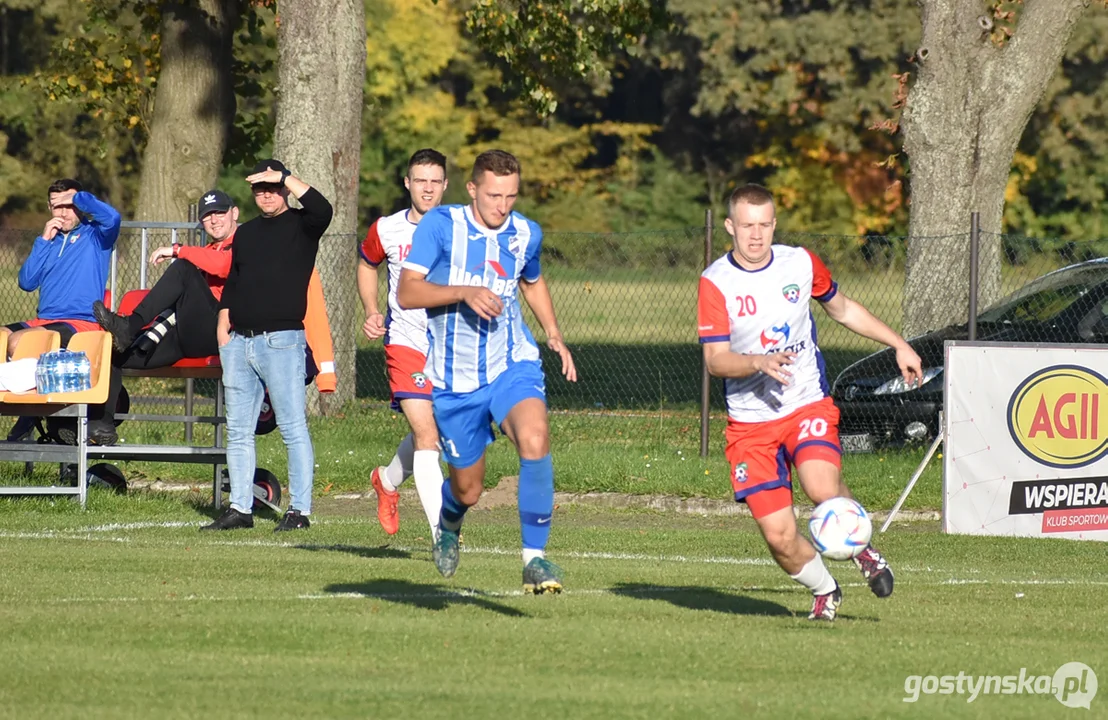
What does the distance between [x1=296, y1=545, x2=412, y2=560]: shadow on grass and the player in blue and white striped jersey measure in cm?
237

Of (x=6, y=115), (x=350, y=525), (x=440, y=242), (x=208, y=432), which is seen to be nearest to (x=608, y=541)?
(x=350, y=525)

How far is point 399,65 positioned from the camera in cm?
5756

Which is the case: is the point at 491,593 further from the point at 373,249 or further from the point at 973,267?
the point at 973,267

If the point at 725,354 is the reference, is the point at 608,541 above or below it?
below

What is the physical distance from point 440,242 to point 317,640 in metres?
1.94

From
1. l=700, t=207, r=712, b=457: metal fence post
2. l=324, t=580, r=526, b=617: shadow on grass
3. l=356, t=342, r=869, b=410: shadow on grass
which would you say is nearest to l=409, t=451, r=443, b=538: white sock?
l=324, t=580, r=526, b=617: shadow on grass

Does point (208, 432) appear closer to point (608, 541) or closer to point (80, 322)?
point (80, 322)

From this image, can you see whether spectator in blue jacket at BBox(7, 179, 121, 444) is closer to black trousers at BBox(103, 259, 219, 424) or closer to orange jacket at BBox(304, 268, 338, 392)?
black trousers at BBox(103, 259, 219, 424)

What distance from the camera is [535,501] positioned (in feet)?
25.6

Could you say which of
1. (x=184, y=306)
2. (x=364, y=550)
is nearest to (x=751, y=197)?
(x=364, y=550)

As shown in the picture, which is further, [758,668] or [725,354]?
[725,354]

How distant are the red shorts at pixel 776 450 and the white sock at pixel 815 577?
0.94 feet

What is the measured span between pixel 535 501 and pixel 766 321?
51.7 inches

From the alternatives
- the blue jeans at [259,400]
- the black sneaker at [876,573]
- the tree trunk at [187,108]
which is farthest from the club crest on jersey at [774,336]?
the tree trunk at [187,108]
